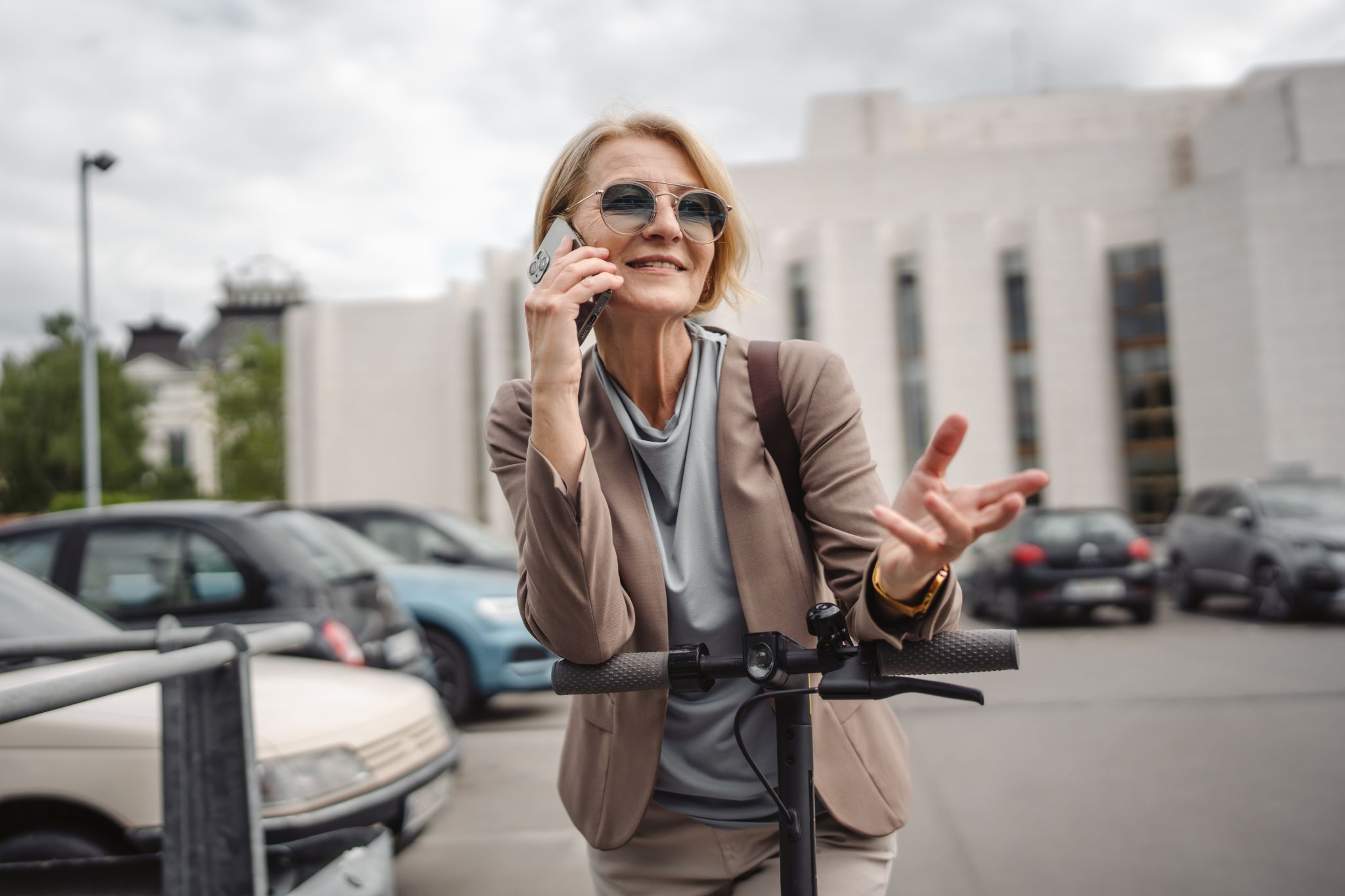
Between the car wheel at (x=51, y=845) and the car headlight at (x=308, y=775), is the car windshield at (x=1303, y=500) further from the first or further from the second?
the car wheel at (x=51, y=845)

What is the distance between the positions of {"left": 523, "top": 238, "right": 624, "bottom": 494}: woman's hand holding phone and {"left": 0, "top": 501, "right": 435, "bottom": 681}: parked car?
4.28 meters

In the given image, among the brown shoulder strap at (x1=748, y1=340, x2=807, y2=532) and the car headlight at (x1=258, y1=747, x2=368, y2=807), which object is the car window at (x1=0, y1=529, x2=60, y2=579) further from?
the brown shoulder strap at (x1=748, y1=340, x2=807, y2=532)

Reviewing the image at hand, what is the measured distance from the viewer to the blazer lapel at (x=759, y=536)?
1621 mm

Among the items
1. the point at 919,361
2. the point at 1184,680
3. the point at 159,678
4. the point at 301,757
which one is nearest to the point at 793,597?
the point at 159,678

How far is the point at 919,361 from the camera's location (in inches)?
1335

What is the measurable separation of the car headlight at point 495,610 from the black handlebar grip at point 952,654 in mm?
6531

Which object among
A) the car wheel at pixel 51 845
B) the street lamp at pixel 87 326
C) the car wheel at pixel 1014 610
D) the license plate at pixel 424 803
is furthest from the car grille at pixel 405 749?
the street lamp at pixel 87 326

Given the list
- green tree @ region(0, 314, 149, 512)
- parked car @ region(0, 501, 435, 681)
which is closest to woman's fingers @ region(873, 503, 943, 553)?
parked car @ region(0, 501, 435, 681)

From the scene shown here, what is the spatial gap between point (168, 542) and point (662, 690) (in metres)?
4.78

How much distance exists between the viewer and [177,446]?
222ft

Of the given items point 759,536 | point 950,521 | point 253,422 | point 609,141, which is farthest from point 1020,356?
point 253,422

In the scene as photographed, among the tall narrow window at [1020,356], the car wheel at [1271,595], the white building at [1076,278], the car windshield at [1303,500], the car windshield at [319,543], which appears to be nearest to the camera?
the car windshield at [319,543]

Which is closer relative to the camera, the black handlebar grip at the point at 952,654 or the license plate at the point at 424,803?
the black handlebar grip at the point at 952,654

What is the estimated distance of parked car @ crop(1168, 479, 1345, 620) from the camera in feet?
38.4
